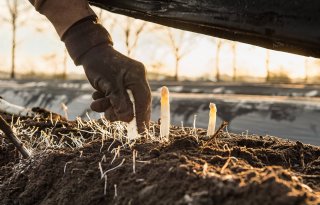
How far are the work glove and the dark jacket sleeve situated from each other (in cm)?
4

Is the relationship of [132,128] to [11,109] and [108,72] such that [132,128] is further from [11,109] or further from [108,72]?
[11,109]

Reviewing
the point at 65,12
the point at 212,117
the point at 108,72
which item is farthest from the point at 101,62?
the point at 212,117

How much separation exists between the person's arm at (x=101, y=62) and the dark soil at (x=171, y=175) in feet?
0.85

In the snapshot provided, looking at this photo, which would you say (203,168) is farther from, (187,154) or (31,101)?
(31,101)

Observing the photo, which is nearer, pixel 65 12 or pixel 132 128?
pixel 132 128

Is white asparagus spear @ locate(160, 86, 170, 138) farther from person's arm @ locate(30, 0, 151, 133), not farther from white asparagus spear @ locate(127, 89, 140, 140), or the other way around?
person's arm @ locate(30, 0, 151, 133)

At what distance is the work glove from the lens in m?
2.75

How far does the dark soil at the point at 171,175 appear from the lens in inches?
58.7

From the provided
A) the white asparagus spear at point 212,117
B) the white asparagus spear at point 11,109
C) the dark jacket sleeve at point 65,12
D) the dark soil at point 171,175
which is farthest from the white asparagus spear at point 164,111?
the white asparagus spear at point 11,109

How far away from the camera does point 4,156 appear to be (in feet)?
11.1

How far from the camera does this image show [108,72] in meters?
2.76

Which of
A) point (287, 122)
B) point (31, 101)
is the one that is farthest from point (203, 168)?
point (31, 101)

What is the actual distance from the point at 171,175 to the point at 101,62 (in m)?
1.21

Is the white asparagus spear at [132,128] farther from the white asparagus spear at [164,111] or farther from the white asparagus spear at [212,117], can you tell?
the white asparagus spear at [212,117]
